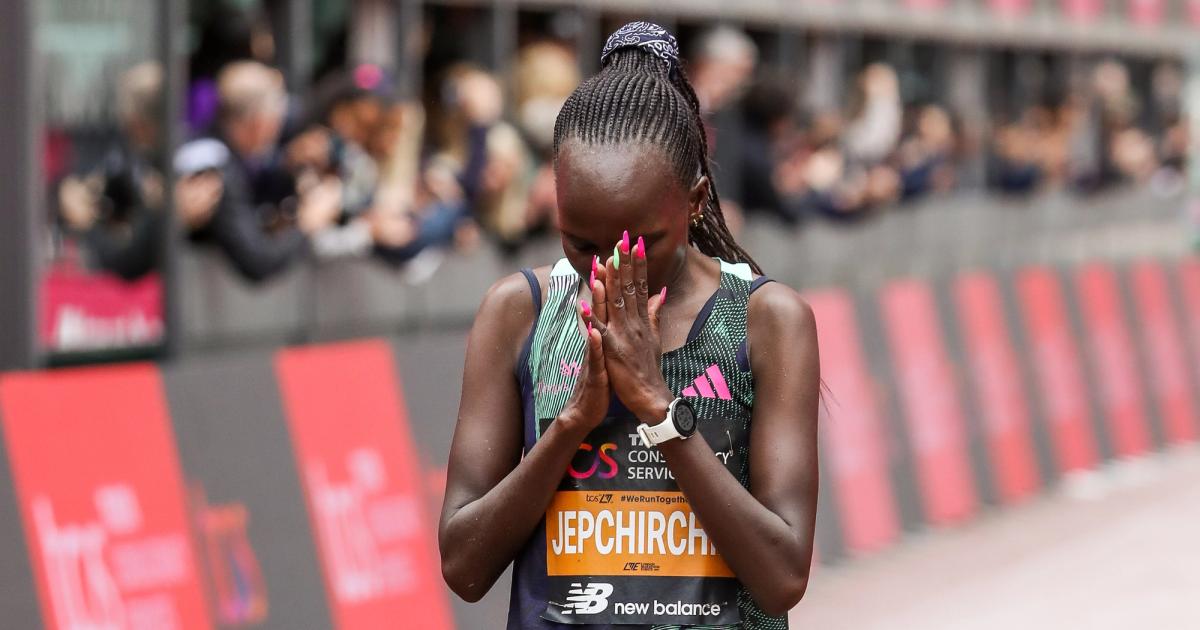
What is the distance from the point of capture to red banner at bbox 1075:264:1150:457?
15.9 m

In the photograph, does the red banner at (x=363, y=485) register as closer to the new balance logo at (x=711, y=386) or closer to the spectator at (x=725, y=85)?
the spectator at (x=725, y=85)

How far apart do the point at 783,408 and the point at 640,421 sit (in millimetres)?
228

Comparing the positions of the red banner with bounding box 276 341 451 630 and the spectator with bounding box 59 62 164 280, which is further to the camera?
the spectator with bounding box 59 62 164 280

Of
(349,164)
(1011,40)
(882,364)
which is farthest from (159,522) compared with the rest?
(1011,40)

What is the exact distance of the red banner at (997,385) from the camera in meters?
13.7

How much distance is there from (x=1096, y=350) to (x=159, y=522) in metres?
10.7

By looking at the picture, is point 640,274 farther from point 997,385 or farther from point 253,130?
point 997,385

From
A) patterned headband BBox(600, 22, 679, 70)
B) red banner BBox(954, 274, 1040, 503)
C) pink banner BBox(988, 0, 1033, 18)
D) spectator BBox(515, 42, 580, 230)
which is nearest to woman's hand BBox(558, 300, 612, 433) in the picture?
patterned headband BBox(600, 22, 679, 70)

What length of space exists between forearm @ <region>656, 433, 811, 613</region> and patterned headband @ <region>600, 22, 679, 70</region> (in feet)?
2.02

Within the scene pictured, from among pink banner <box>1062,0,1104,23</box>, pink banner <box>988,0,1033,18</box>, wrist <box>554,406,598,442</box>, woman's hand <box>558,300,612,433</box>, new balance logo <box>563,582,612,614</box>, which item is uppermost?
pink banner <box>1062,0,1104,23</box>

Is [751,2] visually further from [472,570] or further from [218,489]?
[472,570]

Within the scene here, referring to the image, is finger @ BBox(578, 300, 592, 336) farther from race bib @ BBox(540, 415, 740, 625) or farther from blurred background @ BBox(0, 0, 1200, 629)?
blurred background @ BBox(0, 0, 1200, 629)

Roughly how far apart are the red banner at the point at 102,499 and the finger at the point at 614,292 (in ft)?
13.1

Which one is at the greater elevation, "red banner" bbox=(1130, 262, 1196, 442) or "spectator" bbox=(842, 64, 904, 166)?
"spectator" bbox=(842, 64, 904, 166)
